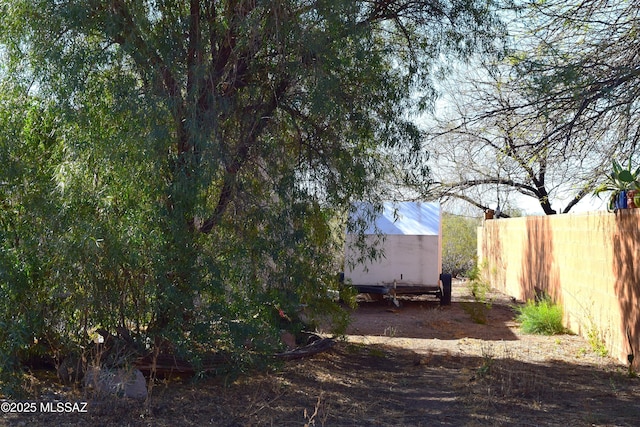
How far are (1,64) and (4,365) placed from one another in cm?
306

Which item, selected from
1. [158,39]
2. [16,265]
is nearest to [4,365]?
[16,265]

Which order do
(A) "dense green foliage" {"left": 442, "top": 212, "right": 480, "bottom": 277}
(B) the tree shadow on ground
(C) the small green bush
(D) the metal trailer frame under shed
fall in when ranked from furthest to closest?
(A) "dense green foliage" {"left": 442, "top": 212, "right": 480, "bottom": 277}
(D) the metal trailer frame under shed
(C) the small green bush
(B) the tree shadow on ground

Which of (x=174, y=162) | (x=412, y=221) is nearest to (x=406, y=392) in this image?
(x=174, y=162)

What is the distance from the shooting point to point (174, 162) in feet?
24.6

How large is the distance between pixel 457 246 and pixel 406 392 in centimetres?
2332

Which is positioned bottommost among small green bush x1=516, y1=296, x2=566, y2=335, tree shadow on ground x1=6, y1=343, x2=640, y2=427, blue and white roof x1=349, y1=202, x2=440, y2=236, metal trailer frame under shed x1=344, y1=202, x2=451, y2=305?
tree shadow on ground x1=6, y1=343, x2=640, y2=427

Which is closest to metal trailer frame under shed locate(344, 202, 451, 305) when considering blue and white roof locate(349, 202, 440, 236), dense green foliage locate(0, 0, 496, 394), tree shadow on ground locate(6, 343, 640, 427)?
blue and white roof locate(349, 202, 440, 236)

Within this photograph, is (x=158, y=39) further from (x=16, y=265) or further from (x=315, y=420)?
(x=315, y=420)

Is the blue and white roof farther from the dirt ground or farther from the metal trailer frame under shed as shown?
the dirt ground

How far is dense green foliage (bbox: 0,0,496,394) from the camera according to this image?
705 cm

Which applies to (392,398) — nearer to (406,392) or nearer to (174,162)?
(406,392)

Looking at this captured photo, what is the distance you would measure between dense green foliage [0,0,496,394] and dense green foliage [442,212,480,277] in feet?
71.9

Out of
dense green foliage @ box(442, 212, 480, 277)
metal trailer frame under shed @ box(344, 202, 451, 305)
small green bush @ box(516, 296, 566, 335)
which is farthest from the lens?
dense green foliage @ box(442, 212, 480, 277)

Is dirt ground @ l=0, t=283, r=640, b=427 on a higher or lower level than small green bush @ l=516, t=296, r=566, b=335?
lower
